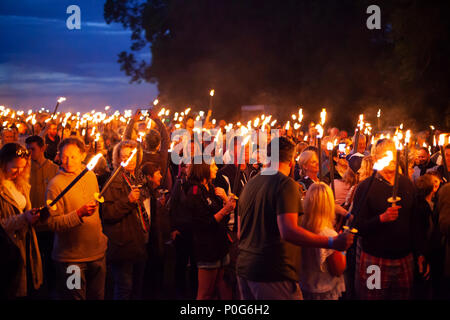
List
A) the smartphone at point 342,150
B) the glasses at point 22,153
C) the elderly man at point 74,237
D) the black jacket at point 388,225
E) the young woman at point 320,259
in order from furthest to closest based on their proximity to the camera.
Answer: the smartphone at point 342,150 → the elderly man at point 74,237 → the black jacket at point 388,225 → the glasses at point 22,153 → the young woman at point 320,259

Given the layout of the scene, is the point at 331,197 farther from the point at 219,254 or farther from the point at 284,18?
the point at 284,18

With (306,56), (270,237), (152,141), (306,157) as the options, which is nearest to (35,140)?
(152,141)

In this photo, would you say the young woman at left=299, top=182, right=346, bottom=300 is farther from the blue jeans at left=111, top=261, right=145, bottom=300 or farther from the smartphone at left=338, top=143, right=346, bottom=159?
the smartphone at left=338, top=143, right=346, bottom=159

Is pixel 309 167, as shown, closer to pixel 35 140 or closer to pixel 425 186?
pixel 425 186

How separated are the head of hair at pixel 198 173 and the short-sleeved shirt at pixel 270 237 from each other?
1.49m

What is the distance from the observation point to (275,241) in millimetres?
3947

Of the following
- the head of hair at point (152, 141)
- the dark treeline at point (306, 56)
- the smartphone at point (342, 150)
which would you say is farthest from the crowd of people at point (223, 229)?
the dark treeline at point (306, 56)

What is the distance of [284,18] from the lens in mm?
27031

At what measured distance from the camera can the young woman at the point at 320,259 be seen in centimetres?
427

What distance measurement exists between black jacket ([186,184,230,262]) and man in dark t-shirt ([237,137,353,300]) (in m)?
1.18

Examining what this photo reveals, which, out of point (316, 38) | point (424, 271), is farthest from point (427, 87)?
point (424, 271)

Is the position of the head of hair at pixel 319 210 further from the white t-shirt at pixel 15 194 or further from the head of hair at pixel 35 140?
the head of hair at pixel 35 140

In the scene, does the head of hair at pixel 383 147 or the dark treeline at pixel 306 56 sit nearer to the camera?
the head of hair at pixel 383 147

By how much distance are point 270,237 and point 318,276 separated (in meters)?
0.69
